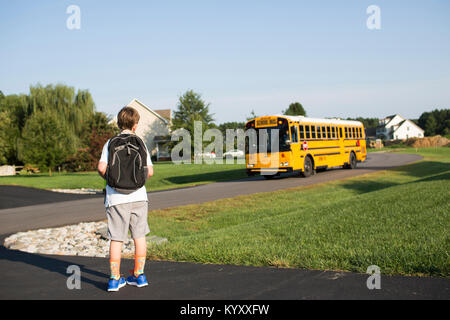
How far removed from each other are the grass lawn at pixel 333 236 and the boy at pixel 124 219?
1.47m

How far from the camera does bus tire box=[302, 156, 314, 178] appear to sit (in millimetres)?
22359

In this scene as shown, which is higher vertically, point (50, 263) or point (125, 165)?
point (125, 165)

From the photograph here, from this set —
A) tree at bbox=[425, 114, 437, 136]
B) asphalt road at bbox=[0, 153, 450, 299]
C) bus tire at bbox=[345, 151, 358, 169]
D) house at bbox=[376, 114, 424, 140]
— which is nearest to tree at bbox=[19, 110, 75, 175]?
bus tire at bbox=[345, 151, 358, 169]

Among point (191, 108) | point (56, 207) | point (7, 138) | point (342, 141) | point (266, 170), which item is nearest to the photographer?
point (56, 207)

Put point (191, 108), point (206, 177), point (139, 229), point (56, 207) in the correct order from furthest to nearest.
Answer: point (191, 108) → point (206, 177) → point (56, 207) → point (139, 229)

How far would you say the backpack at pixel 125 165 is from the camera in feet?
14.3

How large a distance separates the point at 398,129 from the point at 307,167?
363 ft

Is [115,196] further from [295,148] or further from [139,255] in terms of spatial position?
[295,148]

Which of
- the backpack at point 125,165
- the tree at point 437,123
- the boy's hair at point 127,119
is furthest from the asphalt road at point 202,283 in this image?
the tree at point 437,123

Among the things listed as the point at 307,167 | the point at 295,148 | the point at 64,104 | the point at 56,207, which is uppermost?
the point at 64,104

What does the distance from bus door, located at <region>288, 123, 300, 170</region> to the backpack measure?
56.6 ft

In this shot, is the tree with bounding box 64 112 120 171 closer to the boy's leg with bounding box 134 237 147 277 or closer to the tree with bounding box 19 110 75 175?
the tree with bounding box 19 110 75 175

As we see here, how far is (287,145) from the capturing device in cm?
2120

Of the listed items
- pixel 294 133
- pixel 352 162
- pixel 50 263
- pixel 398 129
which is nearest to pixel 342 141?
pixel 352 162
